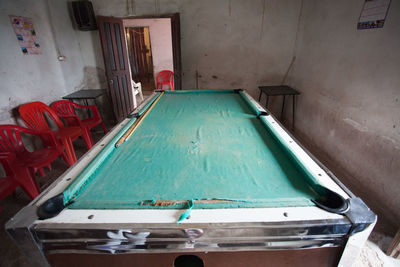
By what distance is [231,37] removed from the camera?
366 cm

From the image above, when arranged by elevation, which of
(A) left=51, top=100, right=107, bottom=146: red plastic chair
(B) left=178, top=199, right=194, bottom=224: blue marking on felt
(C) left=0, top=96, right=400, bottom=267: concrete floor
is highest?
(B) left=178, top=199, right=194, bottom=224: blue marking on felt

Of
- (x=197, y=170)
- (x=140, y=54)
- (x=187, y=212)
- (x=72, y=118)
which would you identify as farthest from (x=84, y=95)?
(x=140, y=54)

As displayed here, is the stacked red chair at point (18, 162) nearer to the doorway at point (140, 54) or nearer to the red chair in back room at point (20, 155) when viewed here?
the red chair in back room at point (20, 155)

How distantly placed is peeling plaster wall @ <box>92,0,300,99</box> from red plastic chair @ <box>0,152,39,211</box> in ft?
9.46

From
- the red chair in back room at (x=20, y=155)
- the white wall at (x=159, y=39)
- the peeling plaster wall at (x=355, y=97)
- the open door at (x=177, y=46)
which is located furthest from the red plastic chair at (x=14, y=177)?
the white wall at (x=159, y=39)

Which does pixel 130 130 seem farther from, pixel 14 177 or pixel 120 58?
pixel 120 58

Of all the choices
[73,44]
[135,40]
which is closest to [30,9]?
[73,44]

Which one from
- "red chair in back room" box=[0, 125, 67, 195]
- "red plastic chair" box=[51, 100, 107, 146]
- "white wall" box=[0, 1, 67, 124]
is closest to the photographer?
"red chair in back room" box=[0, 125, 67, 195]

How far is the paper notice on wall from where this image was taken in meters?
1.94

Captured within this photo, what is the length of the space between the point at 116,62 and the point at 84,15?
0.84 metres

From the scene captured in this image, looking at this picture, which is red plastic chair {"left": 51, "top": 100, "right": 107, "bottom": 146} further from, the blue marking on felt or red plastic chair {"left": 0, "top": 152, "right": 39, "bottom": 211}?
the blue marking on felt

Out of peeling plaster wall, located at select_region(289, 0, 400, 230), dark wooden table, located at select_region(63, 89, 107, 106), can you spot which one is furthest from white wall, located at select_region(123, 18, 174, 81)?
peeling plaster wall, located at select_region(289, 0, 400, 230)

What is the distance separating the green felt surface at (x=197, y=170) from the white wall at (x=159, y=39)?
542cm

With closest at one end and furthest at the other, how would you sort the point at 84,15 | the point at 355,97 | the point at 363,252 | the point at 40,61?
the point at 363,252, the point at 355,97, the point at 40,61, the point at 84,15
